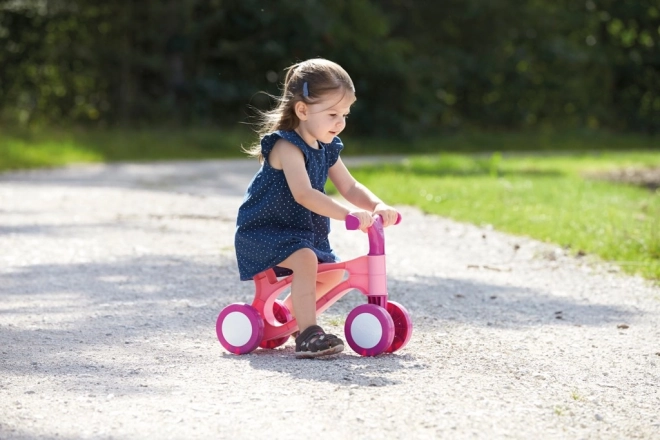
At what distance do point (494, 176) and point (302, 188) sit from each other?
30.3 ft

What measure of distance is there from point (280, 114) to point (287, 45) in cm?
1806

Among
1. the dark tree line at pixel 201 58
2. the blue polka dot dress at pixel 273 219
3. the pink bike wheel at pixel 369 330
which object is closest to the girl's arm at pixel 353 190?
the blue polka dot dress at pixel 273 219

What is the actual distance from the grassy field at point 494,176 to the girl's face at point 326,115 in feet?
10.2

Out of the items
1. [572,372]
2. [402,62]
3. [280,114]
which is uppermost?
[402,62]

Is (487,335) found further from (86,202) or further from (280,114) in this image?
(86,202)

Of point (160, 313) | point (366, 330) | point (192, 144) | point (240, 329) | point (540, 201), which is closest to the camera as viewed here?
point (366, 330)

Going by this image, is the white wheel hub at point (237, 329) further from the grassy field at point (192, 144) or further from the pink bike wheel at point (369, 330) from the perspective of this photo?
the grassy field at point (192, 144)

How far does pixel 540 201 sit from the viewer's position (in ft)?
34.7

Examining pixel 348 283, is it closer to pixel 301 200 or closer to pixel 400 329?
pixel 400 329

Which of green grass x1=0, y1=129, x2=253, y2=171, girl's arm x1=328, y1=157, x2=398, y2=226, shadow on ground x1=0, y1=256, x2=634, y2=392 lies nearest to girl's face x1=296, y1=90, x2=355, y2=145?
girl's arm x1=328, y1=157, x2=398, y2=226

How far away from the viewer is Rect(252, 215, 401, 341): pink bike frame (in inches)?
176

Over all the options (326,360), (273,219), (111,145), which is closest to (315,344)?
(326,360)

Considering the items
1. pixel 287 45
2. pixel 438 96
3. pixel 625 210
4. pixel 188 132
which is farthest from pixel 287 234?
pixel 438 96

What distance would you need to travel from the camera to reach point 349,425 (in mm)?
3428
